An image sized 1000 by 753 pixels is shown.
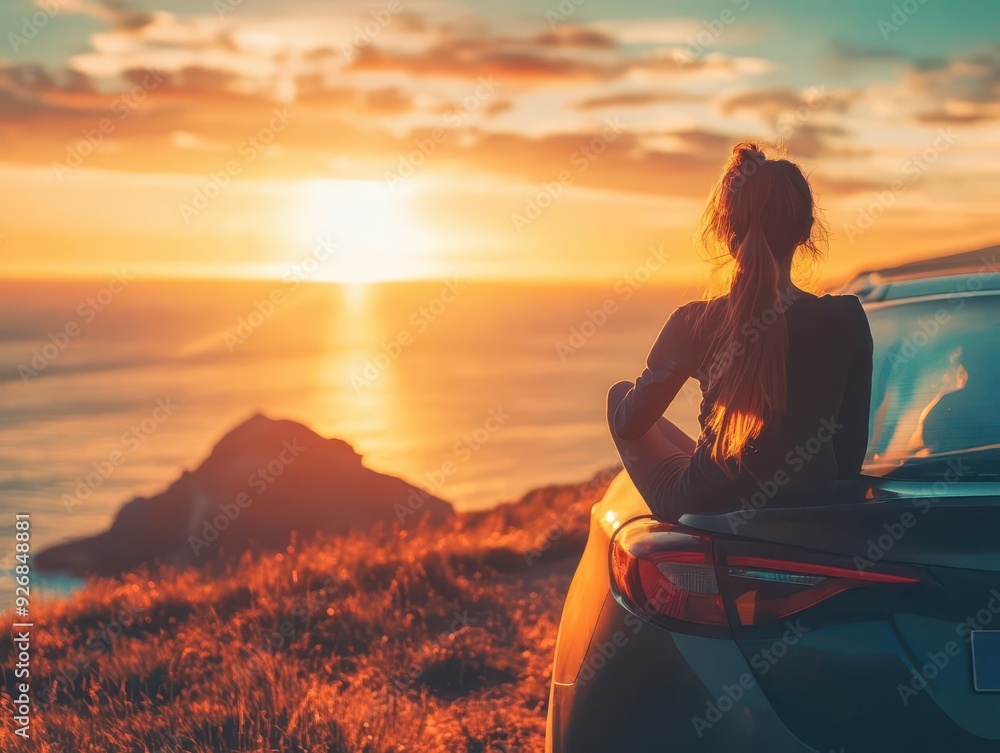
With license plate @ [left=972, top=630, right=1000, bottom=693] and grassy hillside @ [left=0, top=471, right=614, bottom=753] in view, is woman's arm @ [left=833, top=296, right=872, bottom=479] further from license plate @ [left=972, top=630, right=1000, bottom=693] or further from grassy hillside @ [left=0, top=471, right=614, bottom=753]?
grassy hillside @ [left=0, top=471, right=614, bottom=753]

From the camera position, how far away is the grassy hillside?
4.31 metres

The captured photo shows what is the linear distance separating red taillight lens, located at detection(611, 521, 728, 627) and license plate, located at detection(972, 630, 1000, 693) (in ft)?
1.59

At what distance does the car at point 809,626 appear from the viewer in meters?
1.94

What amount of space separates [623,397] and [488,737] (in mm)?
2138

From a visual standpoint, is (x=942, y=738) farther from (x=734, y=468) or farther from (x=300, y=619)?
(x=300, y=619)

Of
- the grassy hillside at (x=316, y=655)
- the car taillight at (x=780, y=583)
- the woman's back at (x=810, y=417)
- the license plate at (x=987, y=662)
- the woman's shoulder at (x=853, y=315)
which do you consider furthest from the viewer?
the grassy hillside at (x=316, y=655)

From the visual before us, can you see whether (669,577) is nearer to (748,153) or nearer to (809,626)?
(809,626)

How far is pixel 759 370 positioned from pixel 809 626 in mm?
679

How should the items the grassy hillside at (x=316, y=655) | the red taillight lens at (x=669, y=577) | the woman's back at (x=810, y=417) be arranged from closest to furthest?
1. the red taillight lens at (x=669, y=577)
2. the woman's back at (x=810, y=417)
3. the grassy hillside at (x=316, y=655)

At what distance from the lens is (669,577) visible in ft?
7.29

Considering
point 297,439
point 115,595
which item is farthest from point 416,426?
point 115,595

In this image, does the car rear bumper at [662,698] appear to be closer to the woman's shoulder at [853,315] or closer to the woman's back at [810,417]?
the woman's back at [810,417]

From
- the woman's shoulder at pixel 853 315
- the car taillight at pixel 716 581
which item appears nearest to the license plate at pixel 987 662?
the car taillight at pixel 716 581

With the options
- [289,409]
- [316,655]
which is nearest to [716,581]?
[316,655]
